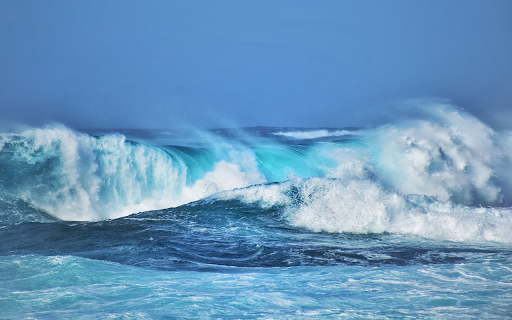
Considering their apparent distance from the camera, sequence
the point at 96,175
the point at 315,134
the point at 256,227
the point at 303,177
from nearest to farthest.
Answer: the point at 256,227
the point at 96,175
the point at 303,177
the point at 315,134

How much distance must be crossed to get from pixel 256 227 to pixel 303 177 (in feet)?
19.9

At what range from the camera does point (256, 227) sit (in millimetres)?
9523

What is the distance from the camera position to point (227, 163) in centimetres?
1664

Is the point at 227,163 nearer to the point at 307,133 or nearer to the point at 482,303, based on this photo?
the point at 307,133

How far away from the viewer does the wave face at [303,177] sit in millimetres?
9823

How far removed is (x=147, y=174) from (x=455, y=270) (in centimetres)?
1124

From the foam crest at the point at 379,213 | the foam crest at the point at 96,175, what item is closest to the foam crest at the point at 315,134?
the foam crest at the point at 96,175

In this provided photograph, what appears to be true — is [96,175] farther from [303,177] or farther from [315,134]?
[315,134]

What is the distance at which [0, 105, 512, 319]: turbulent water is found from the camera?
4848mm

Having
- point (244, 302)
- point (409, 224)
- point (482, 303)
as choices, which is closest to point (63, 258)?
point (244, 302)

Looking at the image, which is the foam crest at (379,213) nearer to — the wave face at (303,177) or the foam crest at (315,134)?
the wave face at (303,177)

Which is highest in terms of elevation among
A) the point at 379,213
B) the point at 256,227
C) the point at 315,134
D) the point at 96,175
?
the point at 315,134

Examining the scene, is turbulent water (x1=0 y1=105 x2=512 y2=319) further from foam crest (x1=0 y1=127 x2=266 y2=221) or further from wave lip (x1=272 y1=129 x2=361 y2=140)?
wave lip (x1=272 y1=129 x2=361 y2=140)

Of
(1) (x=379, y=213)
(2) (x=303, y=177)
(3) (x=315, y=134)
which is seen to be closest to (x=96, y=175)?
(2) (x=303, y=177)
